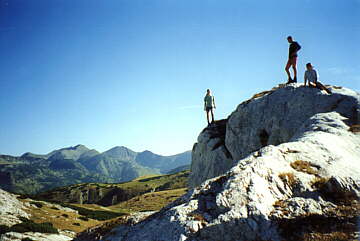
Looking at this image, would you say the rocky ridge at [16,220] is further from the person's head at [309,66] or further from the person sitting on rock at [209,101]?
the person's head at [309,66]

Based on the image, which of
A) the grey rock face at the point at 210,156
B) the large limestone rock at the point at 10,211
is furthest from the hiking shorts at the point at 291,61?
the large limestone rock at the point at 10,211

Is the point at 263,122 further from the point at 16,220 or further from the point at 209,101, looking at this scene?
the point at 16,220

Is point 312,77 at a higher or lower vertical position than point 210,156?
higher

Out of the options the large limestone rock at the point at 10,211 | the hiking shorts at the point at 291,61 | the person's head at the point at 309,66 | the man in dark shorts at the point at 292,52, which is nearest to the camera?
the person's head at the point at 309,66

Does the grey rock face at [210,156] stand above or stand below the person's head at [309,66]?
below

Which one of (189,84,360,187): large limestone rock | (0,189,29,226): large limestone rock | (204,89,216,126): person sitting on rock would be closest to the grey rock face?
(189,84,360,187): large limestone rock

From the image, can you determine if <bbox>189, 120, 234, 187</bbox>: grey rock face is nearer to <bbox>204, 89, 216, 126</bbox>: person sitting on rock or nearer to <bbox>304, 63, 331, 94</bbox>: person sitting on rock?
<bbox>204, 89, 216, 126</bbox>: person sitting on rock

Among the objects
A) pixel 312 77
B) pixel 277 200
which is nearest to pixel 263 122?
pixel 312 77

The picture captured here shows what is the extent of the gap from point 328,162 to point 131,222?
33.5 feet

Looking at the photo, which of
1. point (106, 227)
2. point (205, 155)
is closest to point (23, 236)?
point (106, 227)

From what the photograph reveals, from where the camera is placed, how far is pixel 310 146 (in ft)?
40.2

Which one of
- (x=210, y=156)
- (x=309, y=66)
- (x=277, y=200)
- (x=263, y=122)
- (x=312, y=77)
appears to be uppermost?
(x=309, y=66)

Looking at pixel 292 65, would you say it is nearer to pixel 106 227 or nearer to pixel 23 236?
pixel 106 227

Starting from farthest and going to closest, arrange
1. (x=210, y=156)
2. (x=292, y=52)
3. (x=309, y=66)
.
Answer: (x=210, y=156) → (x=292, y=52) → (x=309, y=66)
